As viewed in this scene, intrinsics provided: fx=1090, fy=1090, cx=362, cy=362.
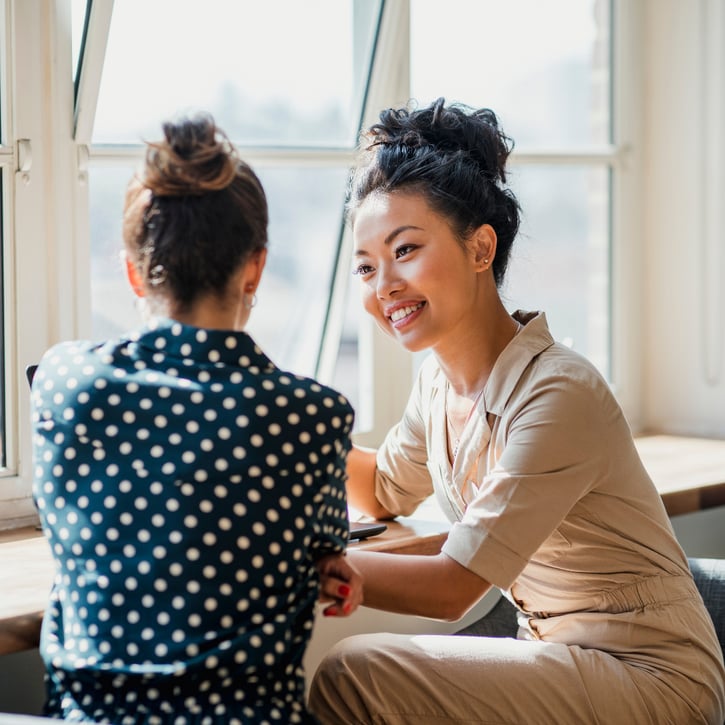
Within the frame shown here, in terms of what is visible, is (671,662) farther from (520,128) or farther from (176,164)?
(520,128)

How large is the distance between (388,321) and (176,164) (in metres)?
0.73

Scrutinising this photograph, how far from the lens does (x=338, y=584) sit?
1.43 meters

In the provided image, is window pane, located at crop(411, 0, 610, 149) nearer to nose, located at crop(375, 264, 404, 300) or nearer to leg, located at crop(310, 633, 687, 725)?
nose, located at crop(375, 264, 404, 300)

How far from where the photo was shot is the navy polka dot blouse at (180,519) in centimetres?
125

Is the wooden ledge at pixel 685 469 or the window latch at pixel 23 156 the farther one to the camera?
the wooden ledge at pixel 685 469

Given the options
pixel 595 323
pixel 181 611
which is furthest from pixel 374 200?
pixel 595 323

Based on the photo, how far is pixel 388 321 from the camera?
195 centimetres

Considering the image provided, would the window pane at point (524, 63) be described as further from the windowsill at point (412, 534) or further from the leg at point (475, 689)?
the leg at point (475, 689)

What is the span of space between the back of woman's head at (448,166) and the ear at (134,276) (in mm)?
637

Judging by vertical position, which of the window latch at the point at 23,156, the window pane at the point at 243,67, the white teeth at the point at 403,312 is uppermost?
the window pane at the point at 243,67

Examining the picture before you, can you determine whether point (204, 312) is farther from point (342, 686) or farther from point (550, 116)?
point (550, 116)

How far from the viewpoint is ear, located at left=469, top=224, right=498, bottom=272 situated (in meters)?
1.88

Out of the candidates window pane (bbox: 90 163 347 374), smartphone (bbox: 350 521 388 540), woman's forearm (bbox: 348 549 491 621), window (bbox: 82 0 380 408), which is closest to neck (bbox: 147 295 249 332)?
woman's forearm (bbox: 348 549 491 621)

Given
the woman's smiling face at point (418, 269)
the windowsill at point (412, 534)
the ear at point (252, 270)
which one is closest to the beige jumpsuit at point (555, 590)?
the woman's smiling face at point (418, 269)
